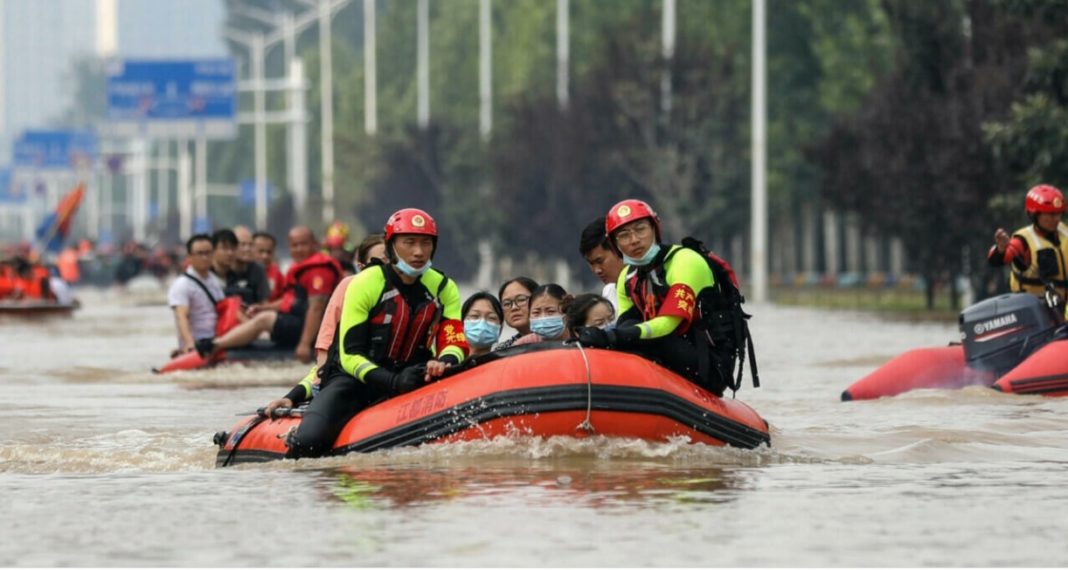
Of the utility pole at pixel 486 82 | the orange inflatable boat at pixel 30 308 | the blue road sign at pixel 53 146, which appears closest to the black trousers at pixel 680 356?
the orange inflatable boat at pixel 30 308

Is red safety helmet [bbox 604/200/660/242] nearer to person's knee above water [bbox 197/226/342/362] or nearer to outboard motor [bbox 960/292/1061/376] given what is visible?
outboard motor [bbox 960/292/1061/376]

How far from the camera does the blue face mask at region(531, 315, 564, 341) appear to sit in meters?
15.6

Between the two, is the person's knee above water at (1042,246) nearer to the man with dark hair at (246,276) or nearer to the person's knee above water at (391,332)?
the person's knee above water at (391,332)

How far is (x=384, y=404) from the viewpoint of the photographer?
14.9 meters

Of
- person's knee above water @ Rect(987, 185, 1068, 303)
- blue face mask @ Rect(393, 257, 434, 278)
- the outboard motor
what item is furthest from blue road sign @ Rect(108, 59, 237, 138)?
blue face mask @ Rect(393, 257, 434, 278)

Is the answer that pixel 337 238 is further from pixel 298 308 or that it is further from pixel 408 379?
pixel 408 379

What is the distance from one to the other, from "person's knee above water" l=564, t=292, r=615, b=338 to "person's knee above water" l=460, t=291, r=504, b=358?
1.48 feet

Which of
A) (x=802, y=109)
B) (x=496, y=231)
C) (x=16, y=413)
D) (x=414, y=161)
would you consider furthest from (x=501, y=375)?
(x=414, y=161)

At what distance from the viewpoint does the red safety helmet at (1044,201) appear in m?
20.4

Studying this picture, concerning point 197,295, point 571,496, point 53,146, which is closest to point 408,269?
point 571,496

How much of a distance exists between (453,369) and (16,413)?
24.3 ft

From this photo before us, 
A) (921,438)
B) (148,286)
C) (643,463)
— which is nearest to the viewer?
(643,463)

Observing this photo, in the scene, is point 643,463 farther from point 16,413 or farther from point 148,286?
point 148,286

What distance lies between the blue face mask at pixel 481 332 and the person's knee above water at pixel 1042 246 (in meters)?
6.00
